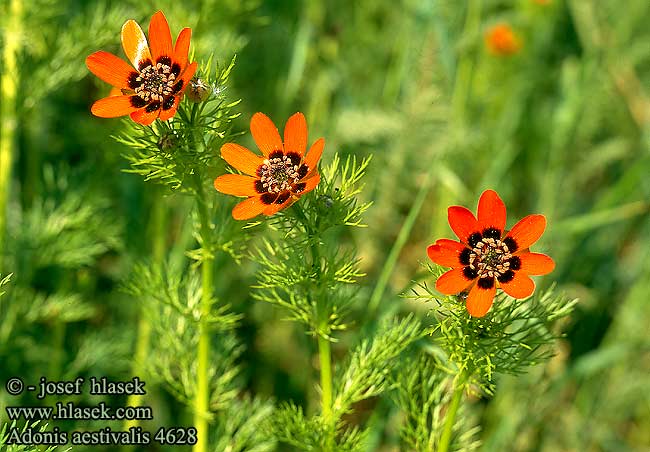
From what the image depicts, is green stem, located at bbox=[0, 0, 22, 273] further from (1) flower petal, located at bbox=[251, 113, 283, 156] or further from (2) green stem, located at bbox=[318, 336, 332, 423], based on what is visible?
(2) green stem, located at bbox=[318, 336, 332, 423]

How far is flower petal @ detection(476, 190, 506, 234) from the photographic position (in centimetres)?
157

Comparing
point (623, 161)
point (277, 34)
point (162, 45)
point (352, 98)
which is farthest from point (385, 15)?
point (162, 45)

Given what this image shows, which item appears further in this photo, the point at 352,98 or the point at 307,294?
the point at 352,98

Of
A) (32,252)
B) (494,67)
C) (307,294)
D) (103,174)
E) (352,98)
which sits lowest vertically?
(307,294)

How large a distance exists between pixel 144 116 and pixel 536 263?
822mm

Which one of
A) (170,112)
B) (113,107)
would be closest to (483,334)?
(170,112)

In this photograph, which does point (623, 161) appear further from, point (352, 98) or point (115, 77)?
point (115, 77)

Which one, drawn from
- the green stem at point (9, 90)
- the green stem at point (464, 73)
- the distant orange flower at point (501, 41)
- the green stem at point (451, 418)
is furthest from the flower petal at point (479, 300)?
the distant orange flower at point (501, 41)

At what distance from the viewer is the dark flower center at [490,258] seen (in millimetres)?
1563

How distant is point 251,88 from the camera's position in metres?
3.83

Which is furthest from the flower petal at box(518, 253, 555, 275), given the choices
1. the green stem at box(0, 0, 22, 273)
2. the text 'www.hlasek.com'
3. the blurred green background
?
the green stem at box(0, 0, 22, 273)

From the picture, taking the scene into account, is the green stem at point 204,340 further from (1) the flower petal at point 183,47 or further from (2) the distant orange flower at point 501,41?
(2) the distant orange flower at point 501,41

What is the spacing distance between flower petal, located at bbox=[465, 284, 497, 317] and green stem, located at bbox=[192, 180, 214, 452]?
2.07ft

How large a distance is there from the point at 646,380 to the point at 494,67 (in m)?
1.63
